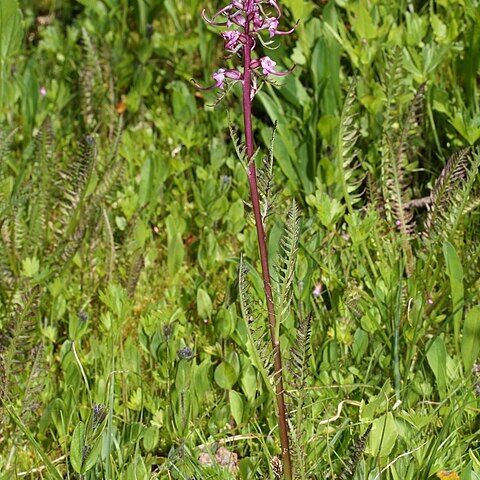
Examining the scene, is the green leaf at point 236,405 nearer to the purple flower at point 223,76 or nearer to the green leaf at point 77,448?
the green leaf at point 77,448

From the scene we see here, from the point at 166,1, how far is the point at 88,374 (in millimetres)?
2219

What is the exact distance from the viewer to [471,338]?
9.09ft

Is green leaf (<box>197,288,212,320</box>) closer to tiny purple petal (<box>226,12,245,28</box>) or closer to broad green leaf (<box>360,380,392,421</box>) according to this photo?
broad green leaf (<box>360,380,392,421</box>)

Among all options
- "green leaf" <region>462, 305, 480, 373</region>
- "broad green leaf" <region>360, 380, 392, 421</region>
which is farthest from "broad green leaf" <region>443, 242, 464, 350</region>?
"broad green leaf" <region>360, 380, 392, 421</region>

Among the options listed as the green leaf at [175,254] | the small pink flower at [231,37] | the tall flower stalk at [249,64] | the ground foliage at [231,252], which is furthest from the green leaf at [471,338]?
the small pink flower at [231,37]

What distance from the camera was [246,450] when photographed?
274cm

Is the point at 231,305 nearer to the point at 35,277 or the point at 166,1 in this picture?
the point at 35,277

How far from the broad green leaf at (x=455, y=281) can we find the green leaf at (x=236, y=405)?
70cm

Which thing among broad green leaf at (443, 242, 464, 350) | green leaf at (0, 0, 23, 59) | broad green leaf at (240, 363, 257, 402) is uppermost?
green leaf at (0, 0, 23, 59)

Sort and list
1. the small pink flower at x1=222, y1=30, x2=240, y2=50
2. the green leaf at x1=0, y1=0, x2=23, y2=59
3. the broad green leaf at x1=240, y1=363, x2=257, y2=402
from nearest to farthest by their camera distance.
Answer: the small pink flower at x1=222, y1=30, x2=240, y2=50 < the broad green leaf at x1=240, y1=363, x2=257, y2=402 < the green leaf at x1=0, y1=0, x2=23, y2=59

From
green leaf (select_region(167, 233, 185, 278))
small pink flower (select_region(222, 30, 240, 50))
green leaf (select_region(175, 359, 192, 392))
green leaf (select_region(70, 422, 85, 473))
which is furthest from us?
green leaf (select_region(167, 233, 185, 278))

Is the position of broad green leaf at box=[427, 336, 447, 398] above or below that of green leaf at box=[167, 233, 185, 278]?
below

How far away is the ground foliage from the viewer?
8.40 ft

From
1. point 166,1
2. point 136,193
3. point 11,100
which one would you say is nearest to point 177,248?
point 136,193
